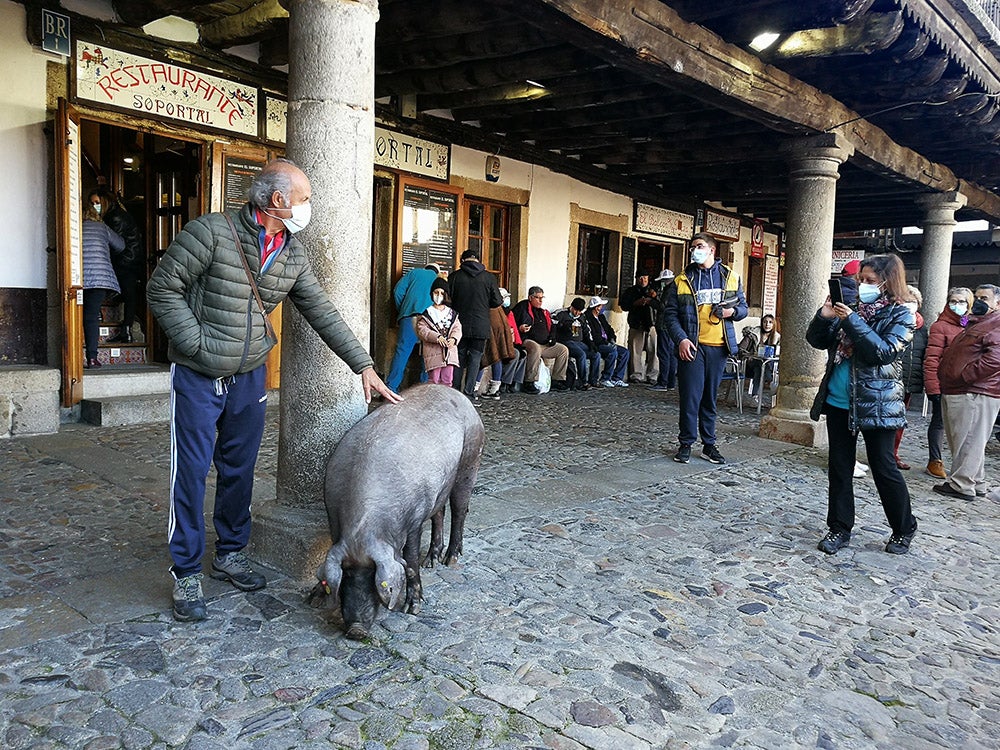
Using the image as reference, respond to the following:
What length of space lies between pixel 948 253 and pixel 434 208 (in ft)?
27.3

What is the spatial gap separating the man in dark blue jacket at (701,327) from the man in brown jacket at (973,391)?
1.67 metres

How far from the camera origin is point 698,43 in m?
6.37

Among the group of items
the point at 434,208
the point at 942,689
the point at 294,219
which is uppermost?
the point at 434,208

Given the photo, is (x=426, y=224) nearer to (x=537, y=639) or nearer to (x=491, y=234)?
(x=491, y=234)

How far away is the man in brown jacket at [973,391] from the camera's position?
5816mm

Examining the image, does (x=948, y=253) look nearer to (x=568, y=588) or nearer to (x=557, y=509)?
(x=557, y=509)

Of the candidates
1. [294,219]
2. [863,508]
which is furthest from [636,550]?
[294,219]

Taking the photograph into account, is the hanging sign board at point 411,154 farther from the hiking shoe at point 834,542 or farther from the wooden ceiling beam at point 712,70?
the hiking shoe at point 834,542

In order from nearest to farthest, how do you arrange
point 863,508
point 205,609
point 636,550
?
point 205,609 → point 636,550 → point 863,508

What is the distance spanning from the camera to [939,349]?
6645mm

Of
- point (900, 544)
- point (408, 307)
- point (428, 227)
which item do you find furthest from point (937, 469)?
point (428, 227)

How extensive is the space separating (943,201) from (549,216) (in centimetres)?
598

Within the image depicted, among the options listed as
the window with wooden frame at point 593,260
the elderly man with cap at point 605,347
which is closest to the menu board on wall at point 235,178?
the elderly man with cap at point 605,347

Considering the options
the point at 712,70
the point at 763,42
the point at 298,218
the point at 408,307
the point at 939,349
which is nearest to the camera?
the point at 298,218
